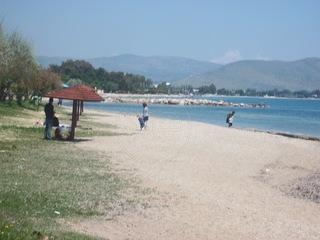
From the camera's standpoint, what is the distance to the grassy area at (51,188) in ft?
33.7

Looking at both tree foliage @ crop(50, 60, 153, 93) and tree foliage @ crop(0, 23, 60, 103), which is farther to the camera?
tree foliage @ crop(50, 60, 153, 93)

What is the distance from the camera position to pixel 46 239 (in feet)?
28.8

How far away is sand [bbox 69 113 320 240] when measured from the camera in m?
11.4

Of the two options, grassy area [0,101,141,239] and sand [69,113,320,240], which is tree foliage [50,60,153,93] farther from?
grassy area [0,101,141,239]

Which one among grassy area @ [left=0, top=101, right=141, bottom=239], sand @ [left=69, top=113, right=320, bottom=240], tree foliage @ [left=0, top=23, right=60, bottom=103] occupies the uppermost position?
tree foliage @ [left=0, top=23, right=60, bottom=103]

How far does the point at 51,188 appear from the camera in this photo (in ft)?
45.9

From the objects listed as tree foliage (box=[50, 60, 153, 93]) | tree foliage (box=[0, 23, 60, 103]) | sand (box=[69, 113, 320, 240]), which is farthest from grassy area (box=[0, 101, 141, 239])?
tree foliage (box=[50, 60, 153, 93])

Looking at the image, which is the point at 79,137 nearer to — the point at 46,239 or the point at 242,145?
the point at 242,145

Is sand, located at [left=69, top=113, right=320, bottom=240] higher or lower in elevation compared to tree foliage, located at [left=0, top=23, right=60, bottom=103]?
lower

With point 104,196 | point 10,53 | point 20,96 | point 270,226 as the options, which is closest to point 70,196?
point 104,196

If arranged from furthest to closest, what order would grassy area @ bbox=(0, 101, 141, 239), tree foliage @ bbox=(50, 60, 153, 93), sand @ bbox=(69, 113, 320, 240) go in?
tree foliage @ bbox=(50, 60, 153, 93)
sand @ bbox=(69, 113, 320, 240)
grassy area @ bbox=(0, 101, 141, 239)

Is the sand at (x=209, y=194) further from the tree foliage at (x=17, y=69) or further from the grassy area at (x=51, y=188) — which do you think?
the tree foliage at (x=17, y=69)

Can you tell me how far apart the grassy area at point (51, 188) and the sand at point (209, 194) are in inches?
24.9

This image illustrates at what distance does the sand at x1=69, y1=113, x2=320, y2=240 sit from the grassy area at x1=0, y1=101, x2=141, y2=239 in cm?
63
